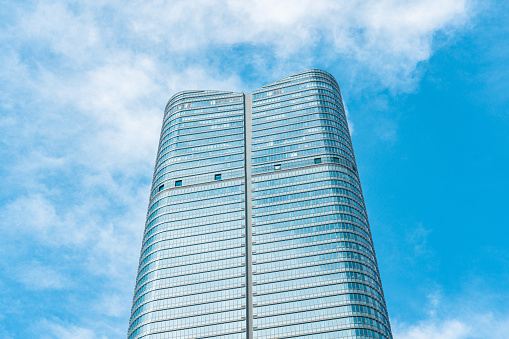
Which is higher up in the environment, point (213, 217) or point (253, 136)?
point (253, 136)

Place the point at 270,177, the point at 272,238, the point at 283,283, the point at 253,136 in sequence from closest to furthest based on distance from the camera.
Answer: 1. the point at 283,283
2. the point at 272,238
3. the point at 270,177
4. the point at 253,136

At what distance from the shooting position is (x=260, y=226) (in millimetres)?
150375

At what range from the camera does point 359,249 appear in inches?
5561

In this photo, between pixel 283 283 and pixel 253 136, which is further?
pixel 253 136

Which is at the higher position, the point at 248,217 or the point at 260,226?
the point at 248,217

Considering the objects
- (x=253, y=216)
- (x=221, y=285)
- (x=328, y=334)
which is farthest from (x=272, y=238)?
(x=328, y=334)

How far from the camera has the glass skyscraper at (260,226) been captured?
13300 cm

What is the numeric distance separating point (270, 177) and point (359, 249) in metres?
36.9

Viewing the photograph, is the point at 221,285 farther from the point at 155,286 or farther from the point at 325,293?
the point at 325,293

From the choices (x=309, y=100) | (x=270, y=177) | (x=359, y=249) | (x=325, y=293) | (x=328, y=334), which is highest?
(x=309, y=100)

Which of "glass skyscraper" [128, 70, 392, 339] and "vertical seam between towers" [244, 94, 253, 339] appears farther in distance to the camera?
"vertical seam between towers" [244, 94, 253, 339]

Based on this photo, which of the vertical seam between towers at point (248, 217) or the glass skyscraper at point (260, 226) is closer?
the glass skyscraper at point (260, 226)

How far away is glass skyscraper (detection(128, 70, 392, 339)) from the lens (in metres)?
133

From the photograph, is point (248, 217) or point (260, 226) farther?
point (248, 217)
